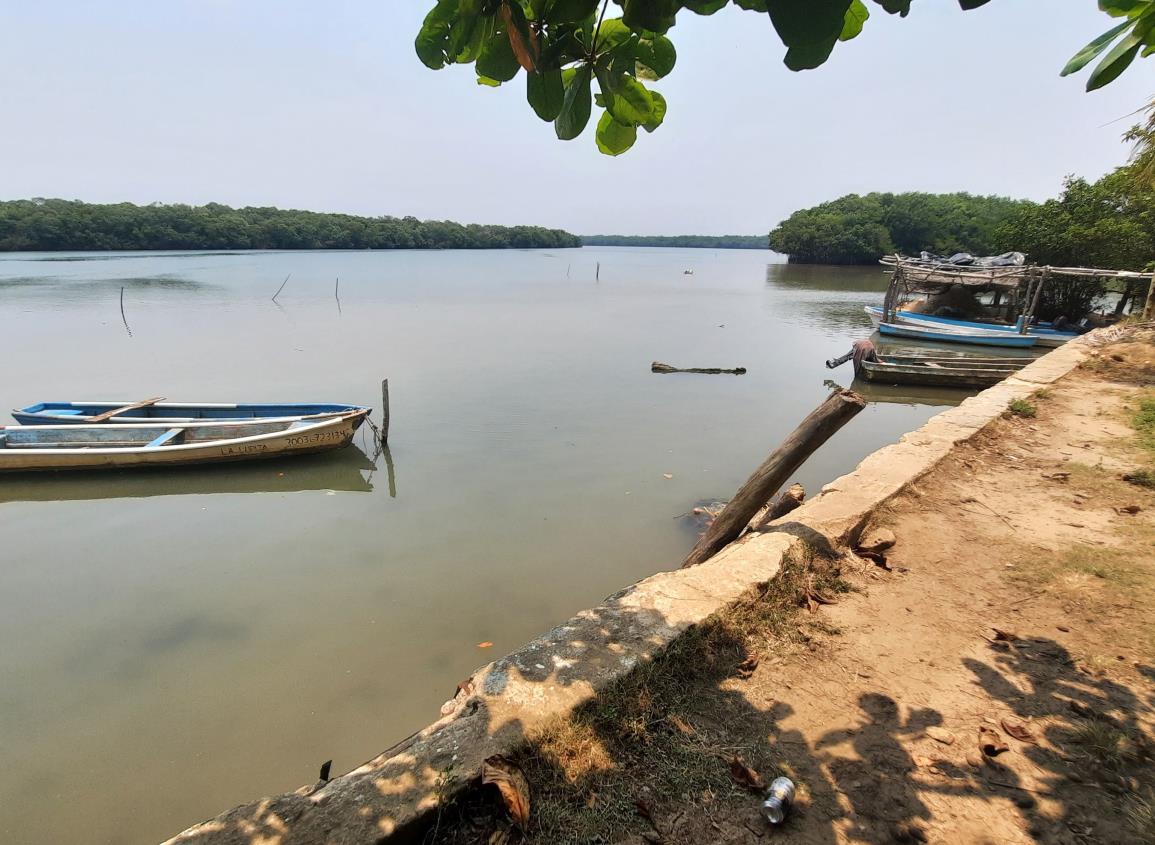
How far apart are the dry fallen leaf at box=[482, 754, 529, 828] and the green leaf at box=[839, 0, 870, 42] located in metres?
2.13

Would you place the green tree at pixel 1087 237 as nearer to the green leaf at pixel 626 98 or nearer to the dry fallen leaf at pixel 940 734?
the dry fallen leaf at pixel 940 734

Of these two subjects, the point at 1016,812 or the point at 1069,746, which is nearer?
the point at 1016,812

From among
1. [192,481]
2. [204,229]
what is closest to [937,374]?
[192,481]

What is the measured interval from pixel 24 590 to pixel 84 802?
3.36 meters

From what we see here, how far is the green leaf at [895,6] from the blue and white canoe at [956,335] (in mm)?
19194

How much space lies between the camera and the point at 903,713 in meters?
2.23

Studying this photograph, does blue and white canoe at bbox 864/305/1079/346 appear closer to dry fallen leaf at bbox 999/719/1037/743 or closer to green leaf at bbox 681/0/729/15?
dry fallen leaf at bbox 999/719/1037/743

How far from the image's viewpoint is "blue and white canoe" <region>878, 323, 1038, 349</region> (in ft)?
52.5

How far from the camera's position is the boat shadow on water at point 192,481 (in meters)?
7.85

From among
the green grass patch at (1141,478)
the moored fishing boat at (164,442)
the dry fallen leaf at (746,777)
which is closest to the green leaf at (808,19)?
the dry fallen leaf at (746,777)

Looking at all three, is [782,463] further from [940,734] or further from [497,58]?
[497,58]

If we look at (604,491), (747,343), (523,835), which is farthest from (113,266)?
(523,835)

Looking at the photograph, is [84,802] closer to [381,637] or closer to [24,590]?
[381,637]

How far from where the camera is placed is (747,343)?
19.2 meters
